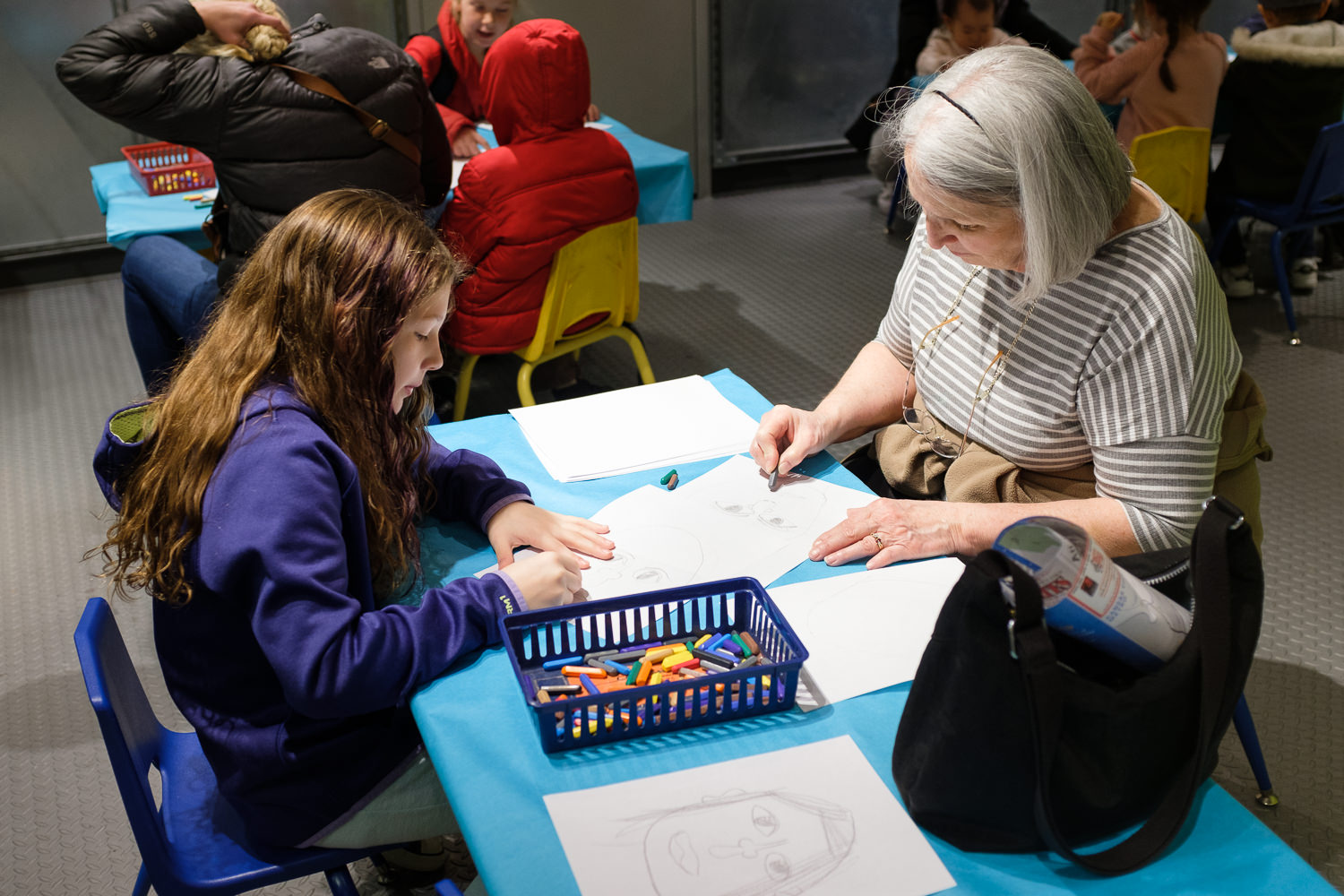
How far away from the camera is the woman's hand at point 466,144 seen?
10.8 feet

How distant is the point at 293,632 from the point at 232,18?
2.10 meters

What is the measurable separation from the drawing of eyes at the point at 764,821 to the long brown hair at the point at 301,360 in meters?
0.55

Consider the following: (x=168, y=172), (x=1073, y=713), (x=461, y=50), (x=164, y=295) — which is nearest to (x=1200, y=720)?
(x=1073, y=713)

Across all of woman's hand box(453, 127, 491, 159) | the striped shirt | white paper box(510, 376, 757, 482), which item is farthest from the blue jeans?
the striped shirt

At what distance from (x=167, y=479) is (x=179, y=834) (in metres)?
0.49

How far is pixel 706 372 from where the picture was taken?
139 inches

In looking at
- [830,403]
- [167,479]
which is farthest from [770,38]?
[167,479]

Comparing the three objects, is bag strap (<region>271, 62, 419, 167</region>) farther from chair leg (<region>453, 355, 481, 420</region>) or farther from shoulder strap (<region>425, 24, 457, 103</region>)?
shoulder strap (<region>425, 24, 457, 103</region>)

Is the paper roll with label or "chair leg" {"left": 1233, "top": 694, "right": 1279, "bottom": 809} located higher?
the paper roll with label

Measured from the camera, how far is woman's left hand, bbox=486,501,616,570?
4.30ft

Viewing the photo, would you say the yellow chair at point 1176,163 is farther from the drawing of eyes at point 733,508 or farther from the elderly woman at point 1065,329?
the drawing of eyes at point 733,508

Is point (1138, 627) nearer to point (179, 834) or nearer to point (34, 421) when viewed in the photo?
→ point (179, 834)

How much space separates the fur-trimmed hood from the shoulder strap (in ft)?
9.28

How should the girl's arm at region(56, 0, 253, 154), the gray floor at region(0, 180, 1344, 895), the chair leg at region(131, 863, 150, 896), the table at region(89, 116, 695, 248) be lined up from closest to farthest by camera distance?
the chair leg at region(131, 863, 150, 896) < the gray floor at region(0, 180, 1344, 895) < the girl's arm at region(56, 0, 253, 154) < the table at region(89, 116, 695, 248)
